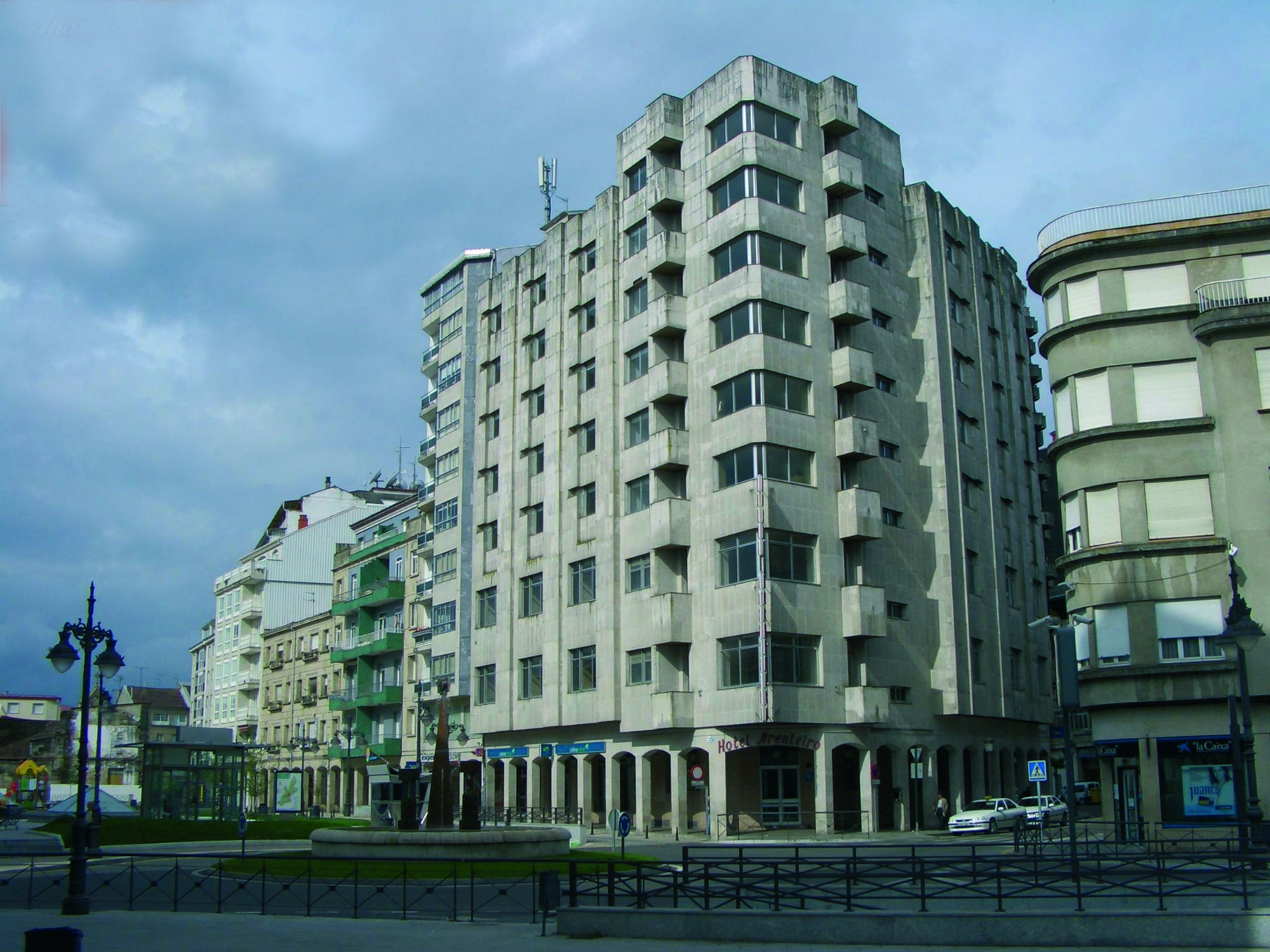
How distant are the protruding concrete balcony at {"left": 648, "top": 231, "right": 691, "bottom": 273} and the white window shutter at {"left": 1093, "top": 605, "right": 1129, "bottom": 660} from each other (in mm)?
24996

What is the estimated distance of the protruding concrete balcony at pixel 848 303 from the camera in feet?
176

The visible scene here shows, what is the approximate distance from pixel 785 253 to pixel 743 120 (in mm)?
6013

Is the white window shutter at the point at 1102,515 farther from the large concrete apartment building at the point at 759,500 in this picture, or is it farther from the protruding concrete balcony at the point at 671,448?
the protruding concrete balcony at the point at 671,448

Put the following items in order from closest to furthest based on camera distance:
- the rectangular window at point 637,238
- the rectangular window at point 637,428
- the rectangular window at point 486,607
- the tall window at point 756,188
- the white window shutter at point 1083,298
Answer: the white window shutter at point 1083,298
the tall window at point 756,188
the rectangular window at point 637,428
the rectangular window at point 637,238
the rectangular window at point 486,607

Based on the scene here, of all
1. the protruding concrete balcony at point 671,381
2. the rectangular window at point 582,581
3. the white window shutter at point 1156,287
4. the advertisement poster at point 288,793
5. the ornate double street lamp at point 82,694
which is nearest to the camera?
the ornate double street lamp at point 82,694

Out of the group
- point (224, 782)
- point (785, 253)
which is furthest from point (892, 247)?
point (224, 782)

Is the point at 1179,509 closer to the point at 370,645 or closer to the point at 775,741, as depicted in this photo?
the point at 775,741

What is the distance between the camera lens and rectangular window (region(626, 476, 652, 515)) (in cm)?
5603

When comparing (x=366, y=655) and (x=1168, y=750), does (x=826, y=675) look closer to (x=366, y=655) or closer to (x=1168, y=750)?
(x=1168, y=750)

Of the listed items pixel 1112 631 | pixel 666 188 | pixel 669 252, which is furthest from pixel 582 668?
pixel 1112 631

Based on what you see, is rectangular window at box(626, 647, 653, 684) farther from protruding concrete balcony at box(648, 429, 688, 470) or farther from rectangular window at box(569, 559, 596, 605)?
protruding concrete balcony at box(648, 429, 688, 470)

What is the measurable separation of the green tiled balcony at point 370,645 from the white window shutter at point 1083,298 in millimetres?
51627

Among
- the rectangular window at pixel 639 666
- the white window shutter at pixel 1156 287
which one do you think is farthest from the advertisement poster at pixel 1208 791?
the rectangular window at pixel 639 666

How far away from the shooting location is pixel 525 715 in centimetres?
6347
